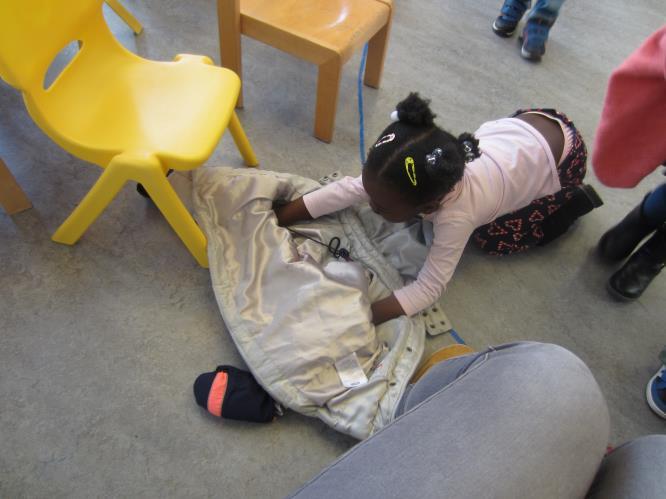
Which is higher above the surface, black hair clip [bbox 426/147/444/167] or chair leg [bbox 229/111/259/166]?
black hair clip [bbox 426/147/444/167]

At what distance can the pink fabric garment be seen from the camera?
2.27ft

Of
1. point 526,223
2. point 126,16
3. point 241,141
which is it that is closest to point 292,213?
point 241,141

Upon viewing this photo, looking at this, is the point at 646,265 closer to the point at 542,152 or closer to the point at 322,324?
the point at 542,152

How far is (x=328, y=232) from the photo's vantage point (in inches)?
47.9

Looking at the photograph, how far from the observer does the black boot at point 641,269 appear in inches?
48.4

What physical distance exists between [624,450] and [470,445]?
0.26 m

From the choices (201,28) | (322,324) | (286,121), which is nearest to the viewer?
(322,324)

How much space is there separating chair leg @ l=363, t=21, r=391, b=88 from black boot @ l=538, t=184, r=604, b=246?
76cm

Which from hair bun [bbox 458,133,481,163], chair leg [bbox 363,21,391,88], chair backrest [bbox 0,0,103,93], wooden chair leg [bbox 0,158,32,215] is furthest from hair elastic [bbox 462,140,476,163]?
wooden chair leg [bbox 0,158,32,215]

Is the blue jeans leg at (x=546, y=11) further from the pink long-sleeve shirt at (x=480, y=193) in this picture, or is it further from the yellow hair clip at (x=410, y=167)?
the yellow hair clip at (x=410, y=167)

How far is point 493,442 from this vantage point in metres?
0.57

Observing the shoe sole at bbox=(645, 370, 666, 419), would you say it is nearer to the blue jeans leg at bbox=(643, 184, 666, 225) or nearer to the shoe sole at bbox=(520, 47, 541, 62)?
the blue jeans leg at bbox=(643, 184, 666, 225)

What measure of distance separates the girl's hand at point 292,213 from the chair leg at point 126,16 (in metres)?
0.97

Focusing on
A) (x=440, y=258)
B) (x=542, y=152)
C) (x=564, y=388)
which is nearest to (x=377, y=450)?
(x=564, y=388)
